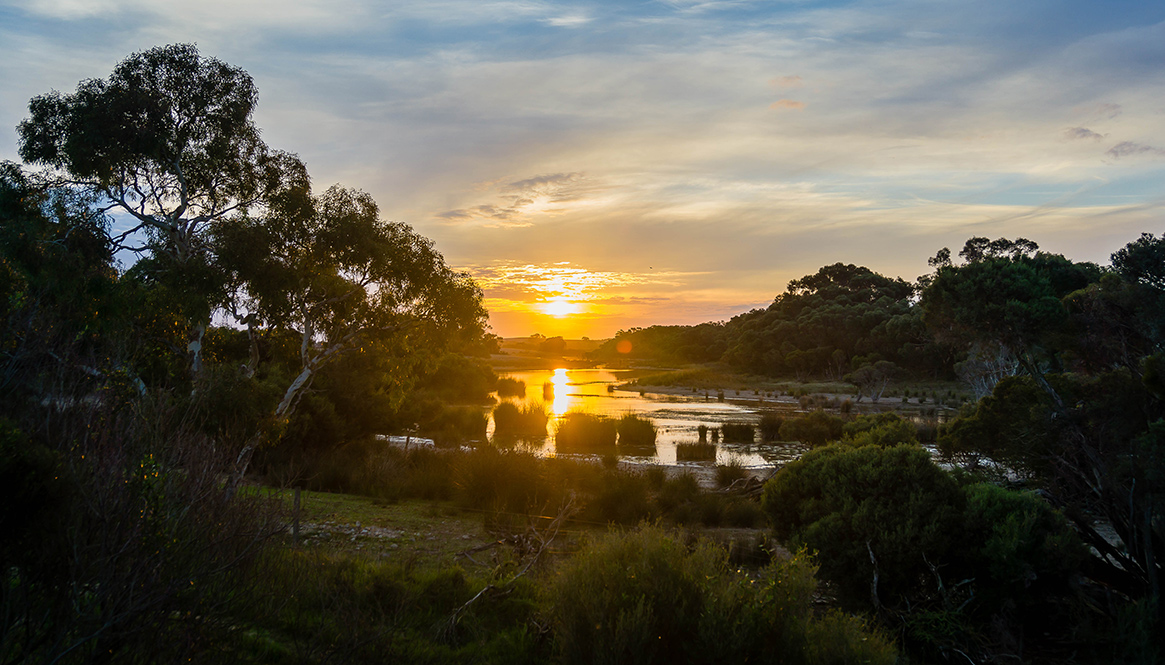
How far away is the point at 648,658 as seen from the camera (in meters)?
5.08

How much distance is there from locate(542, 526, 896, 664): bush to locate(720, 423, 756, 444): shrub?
20335 mm

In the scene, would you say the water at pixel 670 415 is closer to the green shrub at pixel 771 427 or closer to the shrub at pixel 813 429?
the green shrub at pixel 771 427

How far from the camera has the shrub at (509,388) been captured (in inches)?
Result: 1888

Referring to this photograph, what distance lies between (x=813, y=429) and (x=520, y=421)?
12764 millimetres

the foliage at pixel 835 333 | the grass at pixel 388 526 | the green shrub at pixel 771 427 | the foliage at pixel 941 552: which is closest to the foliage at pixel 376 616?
the grass at pixel 388 526

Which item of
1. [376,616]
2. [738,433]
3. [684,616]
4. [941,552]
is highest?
[684,616]

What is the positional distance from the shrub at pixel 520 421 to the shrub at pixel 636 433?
352 cm

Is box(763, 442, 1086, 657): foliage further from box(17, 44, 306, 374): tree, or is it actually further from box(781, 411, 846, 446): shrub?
box(781, 411, 846, 446): shrub

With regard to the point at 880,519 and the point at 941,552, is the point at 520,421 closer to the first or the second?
the point at 880,519

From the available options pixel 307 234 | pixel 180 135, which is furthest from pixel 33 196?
pixel 307 234

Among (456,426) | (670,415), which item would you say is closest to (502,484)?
(456,426)

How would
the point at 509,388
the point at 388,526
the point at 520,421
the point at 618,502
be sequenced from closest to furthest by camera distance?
the point at 388,526 → the point at 618,502 → the point at 520,421 → the point at 509,388

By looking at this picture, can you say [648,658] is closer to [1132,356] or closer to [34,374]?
[34,374]

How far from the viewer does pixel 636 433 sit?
25.6m
